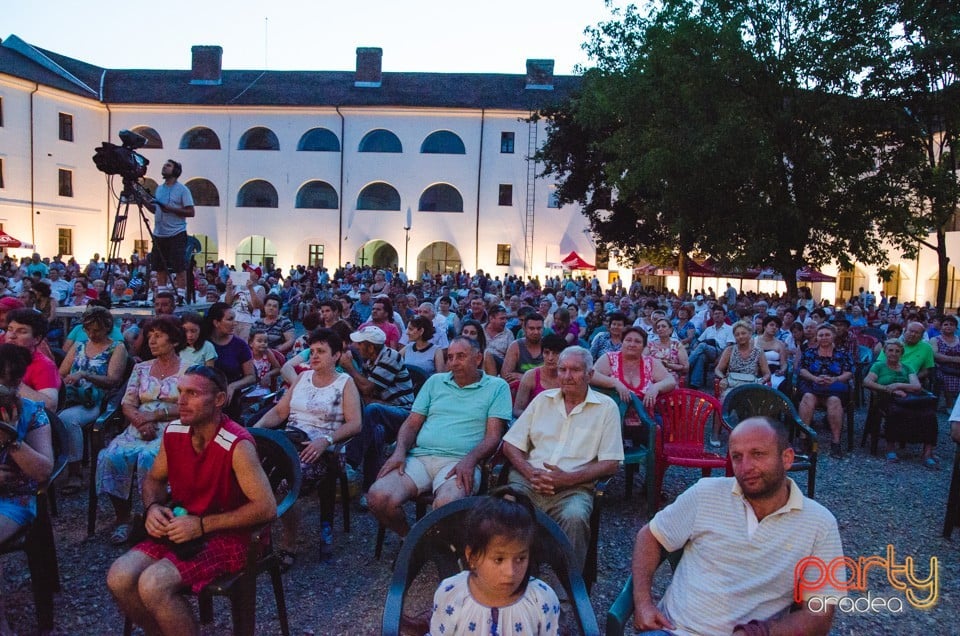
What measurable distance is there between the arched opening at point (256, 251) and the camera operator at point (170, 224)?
2769cm

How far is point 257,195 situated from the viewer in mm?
36125

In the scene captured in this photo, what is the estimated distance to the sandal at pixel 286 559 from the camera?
170 inches

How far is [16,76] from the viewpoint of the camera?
3102 cm

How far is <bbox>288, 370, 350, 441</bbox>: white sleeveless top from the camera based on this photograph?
4863 mm

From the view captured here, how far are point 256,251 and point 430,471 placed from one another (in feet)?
111

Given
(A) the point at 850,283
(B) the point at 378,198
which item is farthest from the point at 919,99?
(B) the point at 378,198

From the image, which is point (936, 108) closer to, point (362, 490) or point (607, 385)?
point (607, 385)

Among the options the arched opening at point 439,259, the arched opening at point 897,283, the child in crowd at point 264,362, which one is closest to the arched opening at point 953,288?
the arched opening at point 897,283

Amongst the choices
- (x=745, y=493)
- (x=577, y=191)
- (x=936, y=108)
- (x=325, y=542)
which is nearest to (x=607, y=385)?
(x=325, y=542)

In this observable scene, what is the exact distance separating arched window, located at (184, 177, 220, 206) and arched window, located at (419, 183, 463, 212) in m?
10.1

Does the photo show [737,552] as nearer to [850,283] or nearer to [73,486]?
[73,486]

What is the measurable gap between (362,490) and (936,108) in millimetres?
16863

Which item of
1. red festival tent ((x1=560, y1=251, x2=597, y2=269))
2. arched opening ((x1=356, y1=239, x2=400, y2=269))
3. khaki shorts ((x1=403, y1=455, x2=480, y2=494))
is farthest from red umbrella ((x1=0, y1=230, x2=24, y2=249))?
khaki shorts ((x1=403, y1=455, x2=480, y2=494))

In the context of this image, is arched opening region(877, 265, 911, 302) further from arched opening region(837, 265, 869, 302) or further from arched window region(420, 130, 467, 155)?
arched window region(420, 130, 467, 155)
